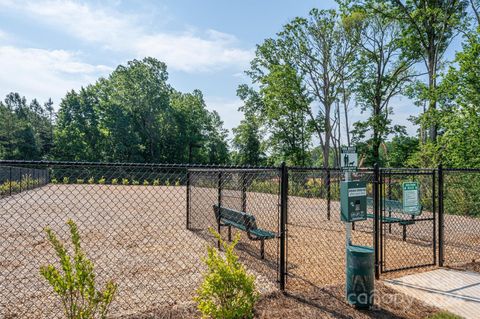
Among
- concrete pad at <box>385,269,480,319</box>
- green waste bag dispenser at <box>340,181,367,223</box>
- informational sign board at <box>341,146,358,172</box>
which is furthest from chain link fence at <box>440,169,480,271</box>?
Result: informational sign board at <box>341,146,358,172</box>

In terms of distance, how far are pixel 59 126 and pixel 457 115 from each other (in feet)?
148

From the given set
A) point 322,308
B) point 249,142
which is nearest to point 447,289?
point 322,308

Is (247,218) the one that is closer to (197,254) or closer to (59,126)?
(197,254)

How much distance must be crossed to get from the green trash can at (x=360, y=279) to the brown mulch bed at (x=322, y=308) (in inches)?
3.7

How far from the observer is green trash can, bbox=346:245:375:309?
3.63 metres

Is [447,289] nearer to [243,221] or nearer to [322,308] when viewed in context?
[322,308]

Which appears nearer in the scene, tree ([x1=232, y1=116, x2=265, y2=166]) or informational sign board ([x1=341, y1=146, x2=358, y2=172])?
informational sign board ([x1=341, y1=146, x2=358, y2=172])

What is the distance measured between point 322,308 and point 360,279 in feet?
1.77

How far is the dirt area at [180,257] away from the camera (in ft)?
12.2

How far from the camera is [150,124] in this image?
39.3m

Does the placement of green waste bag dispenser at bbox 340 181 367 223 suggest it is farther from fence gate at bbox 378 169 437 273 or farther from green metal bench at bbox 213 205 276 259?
green metal bench at bbox 213 205 276 259

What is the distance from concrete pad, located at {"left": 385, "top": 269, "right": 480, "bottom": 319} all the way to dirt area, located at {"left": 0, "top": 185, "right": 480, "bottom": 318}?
1.51ft

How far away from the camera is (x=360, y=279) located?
3.67 meters

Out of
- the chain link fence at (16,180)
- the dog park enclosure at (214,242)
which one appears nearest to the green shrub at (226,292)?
the dog park enclosure at (214,242)
